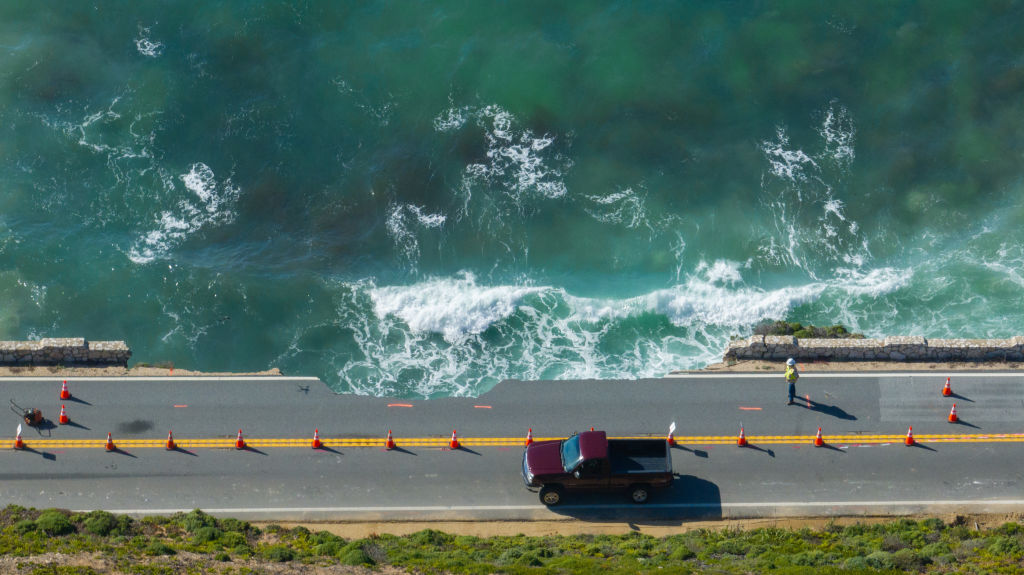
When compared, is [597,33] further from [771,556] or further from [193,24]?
[771,556]

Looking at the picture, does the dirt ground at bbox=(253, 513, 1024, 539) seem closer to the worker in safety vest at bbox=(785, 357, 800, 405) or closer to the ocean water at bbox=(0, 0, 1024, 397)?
the worker in safety vest at bbox=(785, 357, 800, 405)

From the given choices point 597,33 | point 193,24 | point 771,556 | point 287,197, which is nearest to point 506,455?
point 771,556

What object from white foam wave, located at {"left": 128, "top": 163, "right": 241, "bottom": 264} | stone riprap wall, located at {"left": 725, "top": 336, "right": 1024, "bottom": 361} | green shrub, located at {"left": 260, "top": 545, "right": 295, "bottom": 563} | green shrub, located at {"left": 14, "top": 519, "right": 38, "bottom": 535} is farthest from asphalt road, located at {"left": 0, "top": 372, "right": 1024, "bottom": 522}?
white foam wave, located at {"left": 128, "top": 163, "right": 241, "bottom": 264}

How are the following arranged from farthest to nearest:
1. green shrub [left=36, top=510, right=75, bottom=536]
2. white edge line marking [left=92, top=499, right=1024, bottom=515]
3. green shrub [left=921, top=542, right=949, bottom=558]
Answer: white edge line marking [left=92, top=499, right=1024, bottom=515]
green shrub [left=36, top=510, right=75, bottom=536]
green shrub [left=921, top=542, right=949, bottom=558]

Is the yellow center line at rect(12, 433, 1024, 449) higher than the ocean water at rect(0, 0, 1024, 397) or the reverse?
the reverse

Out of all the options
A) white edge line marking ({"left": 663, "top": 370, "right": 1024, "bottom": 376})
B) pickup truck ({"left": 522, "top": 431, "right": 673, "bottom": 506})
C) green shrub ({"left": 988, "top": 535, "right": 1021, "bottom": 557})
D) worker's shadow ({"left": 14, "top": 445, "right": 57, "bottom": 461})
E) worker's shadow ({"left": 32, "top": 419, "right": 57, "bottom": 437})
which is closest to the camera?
green shrub ({"left": 988, "top": 535, "right": 1021, "bottom": 557})

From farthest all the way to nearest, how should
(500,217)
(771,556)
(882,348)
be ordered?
(500,217)
(882,348)
(771,556)
